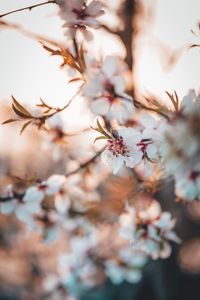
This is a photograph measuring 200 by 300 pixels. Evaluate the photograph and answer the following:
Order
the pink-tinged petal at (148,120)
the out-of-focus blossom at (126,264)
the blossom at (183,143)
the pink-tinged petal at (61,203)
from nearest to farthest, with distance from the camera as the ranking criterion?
the blossom at (183,143) → the pink-tinged petal at (148,120) → the pink-tinged petal at (61,203) → the out-of-focus blossom at (126,264)

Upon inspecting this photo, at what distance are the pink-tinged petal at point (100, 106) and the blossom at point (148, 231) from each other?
0.38 meters

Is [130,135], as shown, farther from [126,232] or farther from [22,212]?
[22,212]

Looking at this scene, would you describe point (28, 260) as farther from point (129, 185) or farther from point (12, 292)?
point (129, 185)

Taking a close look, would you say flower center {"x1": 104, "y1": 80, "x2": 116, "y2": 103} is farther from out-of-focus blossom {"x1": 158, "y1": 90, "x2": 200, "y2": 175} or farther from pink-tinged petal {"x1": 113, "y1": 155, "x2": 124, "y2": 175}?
out-of-focus blossom {"x1": 158, "y1": 90, "x2": 200, "y2": 175}

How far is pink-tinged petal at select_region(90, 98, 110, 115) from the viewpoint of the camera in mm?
949

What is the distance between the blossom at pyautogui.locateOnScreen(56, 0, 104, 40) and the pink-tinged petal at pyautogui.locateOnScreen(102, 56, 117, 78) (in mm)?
92

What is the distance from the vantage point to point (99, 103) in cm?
95

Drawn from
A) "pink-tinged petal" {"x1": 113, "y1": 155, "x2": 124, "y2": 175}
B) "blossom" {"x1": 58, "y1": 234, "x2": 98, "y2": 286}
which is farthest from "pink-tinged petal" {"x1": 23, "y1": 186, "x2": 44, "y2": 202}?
"blossom" {"x1": 58, "y1": 234, "x2": 98, "y2": 286}

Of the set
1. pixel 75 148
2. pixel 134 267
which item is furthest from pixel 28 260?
pixel 75 148

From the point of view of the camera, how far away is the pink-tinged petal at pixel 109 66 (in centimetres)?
87

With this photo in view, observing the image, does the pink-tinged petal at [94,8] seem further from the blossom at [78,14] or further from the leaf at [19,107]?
the leaf at [19,107]

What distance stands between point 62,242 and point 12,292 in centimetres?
165

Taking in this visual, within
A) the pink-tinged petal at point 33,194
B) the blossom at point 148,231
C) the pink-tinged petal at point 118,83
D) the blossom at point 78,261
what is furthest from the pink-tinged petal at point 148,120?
the blossom at point 78,261

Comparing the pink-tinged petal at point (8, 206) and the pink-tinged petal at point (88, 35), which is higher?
the pink-tinged petal at point (8, 206)
